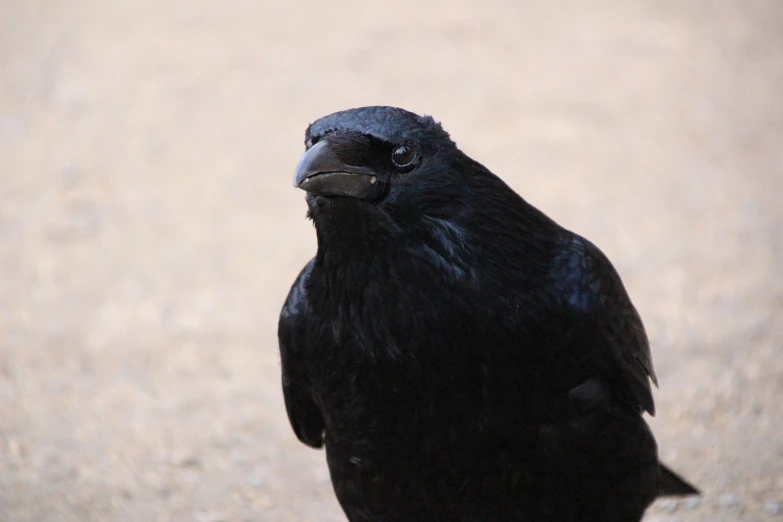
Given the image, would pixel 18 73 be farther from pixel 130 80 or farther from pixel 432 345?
pixel 432 345

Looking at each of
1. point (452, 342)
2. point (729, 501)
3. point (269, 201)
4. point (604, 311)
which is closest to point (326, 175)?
point (452, 342)

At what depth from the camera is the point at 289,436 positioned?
6.44m

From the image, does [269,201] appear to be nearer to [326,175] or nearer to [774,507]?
[774,507]

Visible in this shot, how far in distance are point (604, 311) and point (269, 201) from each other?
5999 millimetres

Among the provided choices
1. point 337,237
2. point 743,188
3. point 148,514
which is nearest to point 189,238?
point 148,514

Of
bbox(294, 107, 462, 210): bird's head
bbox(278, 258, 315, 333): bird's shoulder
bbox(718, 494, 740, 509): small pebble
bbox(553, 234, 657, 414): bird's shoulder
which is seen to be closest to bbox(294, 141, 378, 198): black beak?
bbox(294, 107, 462, 210): bird's head

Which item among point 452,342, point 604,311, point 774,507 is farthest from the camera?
point 774,507

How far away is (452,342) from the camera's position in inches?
139

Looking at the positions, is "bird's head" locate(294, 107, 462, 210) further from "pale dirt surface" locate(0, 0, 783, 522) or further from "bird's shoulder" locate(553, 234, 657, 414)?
"pale dirt surface" locate(0, 0, 783, 522)

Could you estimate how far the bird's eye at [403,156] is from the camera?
136 inches

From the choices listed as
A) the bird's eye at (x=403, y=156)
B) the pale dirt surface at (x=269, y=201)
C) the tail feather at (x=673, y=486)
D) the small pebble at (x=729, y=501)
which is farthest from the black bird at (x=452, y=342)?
the pale dirt surface at (x=269, y=201)

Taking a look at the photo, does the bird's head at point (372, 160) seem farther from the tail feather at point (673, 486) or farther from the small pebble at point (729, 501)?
the small pebble at point (729, 501)

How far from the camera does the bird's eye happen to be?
3.45 metres

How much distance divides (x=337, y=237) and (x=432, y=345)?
0.48 metres
